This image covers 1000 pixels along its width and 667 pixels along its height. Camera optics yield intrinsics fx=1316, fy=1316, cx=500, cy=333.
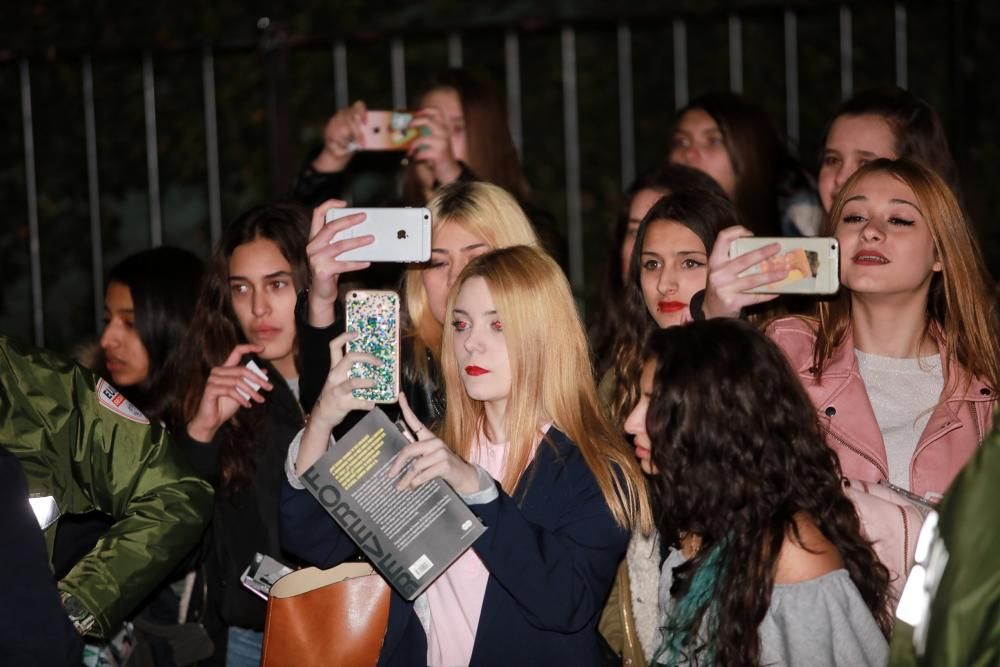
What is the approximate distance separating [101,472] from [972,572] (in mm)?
2138

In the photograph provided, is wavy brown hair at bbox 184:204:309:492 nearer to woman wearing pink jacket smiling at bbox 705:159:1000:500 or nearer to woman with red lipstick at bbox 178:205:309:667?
woman with red lipstick at bbox 178:205:309:667

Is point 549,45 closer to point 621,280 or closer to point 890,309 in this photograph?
point 621,280

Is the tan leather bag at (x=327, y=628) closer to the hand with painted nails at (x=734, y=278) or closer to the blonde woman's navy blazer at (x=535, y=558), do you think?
the blonde woman's navy blazer at (x=535, y=558)

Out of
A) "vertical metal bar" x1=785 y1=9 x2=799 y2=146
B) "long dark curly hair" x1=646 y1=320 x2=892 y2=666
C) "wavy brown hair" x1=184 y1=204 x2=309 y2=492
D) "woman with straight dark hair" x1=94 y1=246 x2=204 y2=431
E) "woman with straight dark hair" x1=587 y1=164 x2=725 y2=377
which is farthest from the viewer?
"vertical metal bar" x1=785 y1=9 x2=799 y2=146

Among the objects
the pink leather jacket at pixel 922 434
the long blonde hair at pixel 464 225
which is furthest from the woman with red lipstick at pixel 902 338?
the long blonde hair at pixel 464 225

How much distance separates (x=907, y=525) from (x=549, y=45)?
4.86 m

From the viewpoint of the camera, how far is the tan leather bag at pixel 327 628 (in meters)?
3.09

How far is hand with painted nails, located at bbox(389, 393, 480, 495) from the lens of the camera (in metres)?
2.80

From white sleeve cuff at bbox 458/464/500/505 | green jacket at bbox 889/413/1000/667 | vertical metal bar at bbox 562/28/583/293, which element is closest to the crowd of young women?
white sleeve cuff at bbox 458/464/500/505

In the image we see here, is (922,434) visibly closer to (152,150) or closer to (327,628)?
(327,628)

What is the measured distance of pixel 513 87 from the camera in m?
6.06

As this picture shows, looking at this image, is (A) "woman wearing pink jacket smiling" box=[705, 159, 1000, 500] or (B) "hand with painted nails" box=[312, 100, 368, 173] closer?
(A) "woman wearing pink jacket smiling" box=[705, 159, 1000, 500]

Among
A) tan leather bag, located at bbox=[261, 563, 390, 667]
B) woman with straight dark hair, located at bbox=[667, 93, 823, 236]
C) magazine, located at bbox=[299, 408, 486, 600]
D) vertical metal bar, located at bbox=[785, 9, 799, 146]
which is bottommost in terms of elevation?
tan leather bag, located at bbox=[261, 563, 390, 667]

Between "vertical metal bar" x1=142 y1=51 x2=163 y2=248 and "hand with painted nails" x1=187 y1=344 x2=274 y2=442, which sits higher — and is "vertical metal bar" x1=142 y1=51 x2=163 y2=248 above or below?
above
